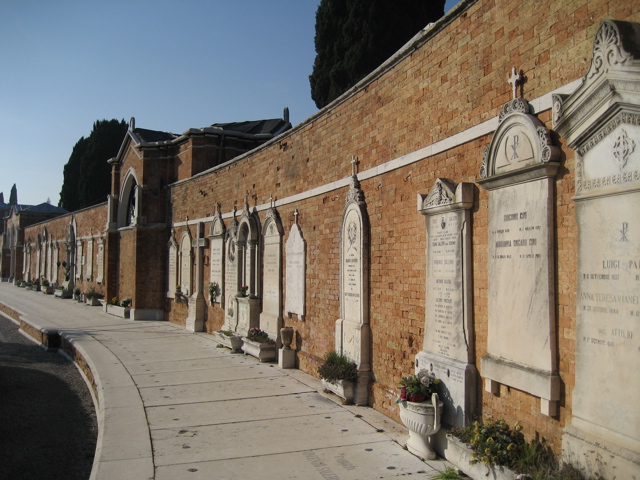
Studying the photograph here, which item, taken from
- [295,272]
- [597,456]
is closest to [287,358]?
[295,272]

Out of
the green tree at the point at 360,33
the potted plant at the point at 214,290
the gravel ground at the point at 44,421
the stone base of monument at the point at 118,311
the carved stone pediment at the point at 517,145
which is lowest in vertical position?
the gravel ground at the point at 44,421

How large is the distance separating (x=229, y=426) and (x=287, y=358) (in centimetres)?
359

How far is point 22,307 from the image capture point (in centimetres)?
2441

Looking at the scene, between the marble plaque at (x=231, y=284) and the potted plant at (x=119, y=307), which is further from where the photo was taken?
the potted plant at (x=119, y=307)

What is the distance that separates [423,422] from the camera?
17.6 feet

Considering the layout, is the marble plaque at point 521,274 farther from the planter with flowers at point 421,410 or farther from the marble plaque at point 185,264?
the marble plaque at point 185,264

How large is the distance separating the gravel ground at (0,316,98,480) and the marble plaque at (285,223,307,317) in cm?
384

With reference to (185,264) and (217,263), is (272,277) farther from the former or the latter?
(185,264)

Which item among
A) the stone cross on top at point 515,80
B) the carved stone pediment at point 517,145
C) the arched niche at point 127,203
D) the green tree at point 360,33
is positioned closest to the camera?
the carved stone pediment at point 517,145

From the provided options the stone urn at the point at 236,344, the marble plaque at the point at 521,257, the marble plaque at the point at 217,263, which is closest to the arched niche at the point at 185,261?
the marble plaque at the point at 217,263

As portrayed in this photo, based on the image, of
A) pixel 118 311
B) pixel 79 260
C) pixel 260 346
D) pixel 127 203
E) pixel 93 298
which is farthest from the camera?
pixel 79 260

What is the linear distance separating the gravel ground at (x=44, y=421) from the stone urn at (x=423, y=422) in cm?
368

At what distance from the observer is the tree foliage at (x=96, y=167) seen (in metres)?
46.8

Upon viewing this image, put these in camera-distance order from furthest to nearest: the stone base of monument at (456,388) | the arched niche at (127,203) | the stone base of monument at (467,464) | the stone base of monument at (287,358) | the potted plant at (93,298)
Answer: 1. the potted plant at (93,298)
2. the arched niche at (127,203)
3. the stone base of monument at (287,358)
4. the stone base of monument at (456,388)
5. the stone base of monument at (467,464)
